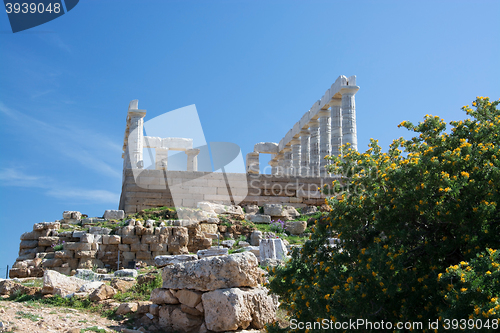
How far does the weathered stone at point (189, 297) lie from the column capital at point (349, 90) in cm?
1750

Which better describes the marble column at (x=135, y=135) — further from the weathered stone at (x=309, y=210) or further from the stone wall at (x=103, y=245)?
the stone wall at (x=103, y=245)

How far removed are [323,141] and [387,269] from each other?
68.3 feet

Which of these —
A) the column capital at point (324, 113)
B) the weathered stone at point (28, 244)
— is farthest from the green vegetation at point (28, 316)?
the column capital at point (324, 113)

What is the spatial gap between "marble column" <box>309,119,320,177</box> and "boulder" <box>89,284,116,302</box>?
18849 mm

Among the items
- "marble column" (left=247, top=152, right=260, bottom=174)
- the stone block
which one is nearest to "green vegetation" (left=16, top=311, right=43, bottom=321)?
the stone block

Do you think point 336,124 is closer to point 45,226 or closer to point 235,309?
point 45,226

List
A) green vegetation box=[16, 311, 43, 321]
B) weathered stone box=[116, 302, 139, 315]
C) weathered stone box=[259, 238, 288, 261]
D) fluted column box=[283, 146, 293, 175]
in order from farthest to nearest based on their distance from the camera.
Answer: fluted column box=[283, 146, 293, 175], weathered stone box=[259, 238, 288, 261], weathered stone box=[116, 302, 139, 315], green vegetation box=[16, 311, 43, 321]

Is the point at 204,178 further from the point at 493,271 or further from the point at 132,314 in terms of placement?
the point at 493,271

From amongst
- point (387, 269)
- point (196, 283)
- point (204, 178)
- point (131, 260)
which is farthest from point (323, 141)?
point (387, 269)

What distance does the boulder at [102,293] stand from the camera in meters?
8.26

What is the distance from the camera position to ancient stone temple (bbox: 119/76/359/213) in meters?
18.1

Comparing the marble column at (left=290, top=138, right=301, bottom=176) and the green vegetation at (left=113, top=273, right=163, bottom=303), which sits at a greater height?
the marble column at (left=290, top=138, right=301, bottom=176)

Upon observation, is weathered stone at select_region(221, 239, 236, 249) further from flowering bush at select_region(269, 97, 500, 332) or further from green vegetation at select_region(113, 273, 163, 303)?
flowering bush at select_region(269, 97, 500, 332)

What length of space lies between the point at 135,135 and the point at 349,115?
11.9m
